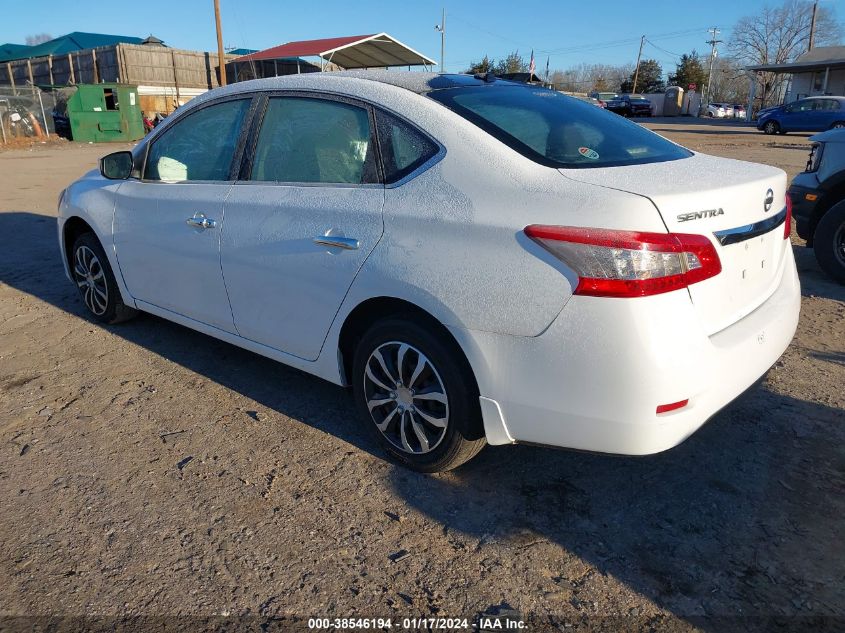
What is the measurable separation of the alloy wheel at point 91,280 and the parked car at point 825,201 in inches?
225

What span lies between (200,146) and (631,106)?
168ft

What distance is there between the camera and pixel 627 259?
2.21 metres

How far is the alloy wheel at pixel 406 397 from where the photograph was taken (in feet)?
9.21

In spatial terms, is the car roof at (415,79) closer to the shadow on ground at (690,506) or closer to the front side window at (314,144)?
the front side window at (314,144)

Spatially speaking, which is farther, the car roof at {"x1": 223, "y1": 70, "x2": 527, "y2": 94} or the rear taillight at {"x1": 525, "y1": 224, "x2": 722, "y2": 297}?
the car roof at {"x1": 223, "y1": 70, "x2": 527, "y2": 94}

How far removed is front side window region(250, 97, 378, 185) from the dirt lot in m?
1.27

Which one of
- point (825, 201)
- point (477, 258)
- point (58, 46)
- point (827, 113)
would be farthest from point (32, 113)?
point (827, 113)

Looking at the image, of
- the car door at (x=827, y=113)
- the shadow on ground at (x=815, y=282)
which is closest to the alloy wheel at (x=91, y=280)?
the shadow on ground at (x=815, y=282)

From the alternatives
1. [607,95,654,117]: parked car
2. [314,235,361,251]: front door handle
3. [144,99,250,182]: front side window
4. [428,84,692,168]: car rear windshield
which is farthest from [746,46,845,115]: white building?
[314,235,361,251]: front door handle

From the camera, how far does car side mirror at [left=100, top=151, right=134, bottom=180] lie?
14.1 feet

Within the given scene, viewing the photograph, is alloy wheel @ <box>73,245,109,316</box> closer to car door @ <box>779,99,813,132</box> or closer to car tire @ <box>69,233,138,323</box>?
car tire @ <box>69,233,138,323</box>

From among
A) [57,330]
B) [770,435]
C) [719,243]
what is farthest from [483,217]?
[57,330]

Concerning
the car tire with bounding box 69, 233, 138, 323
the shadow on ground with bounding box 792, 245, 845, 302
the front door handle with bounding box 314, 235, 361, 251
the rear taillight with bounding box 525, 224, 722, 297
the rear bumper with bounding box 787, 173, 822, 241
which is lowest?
the shadow on ground with bounding box 792, 245, 845, 302

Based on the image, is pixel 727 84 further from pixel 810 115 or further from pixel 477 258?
pixel 477 258
